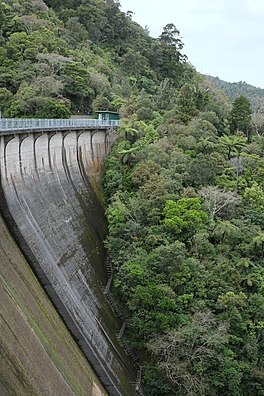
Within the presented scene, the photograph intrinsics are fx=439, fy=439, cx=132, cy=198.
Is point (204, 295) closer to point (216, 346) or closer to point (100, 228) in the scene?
point (216, 346)

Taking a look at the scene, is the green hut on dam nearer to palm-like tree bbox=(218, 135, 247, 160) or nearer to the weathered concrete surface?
palm-like tree bbox=(218, 135, 247, 160)

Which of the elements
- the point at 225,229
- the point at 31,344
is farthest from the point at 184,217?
Answer: the point at 31,344

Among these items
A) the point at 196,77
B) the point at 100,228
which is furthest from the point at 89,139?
the point at 196,77

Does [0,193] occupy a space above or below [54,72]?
above

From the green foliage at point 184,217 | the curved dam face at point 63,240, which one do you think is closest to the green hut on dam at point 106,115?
the curved dam face at point 63,240

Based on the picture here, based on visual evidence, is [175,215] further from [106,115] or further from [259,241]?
[106,115]

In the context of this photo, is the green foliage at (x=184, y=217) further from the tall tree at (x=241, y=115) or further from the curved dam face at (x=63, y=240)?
the tall tree at (x=241, y=115)
